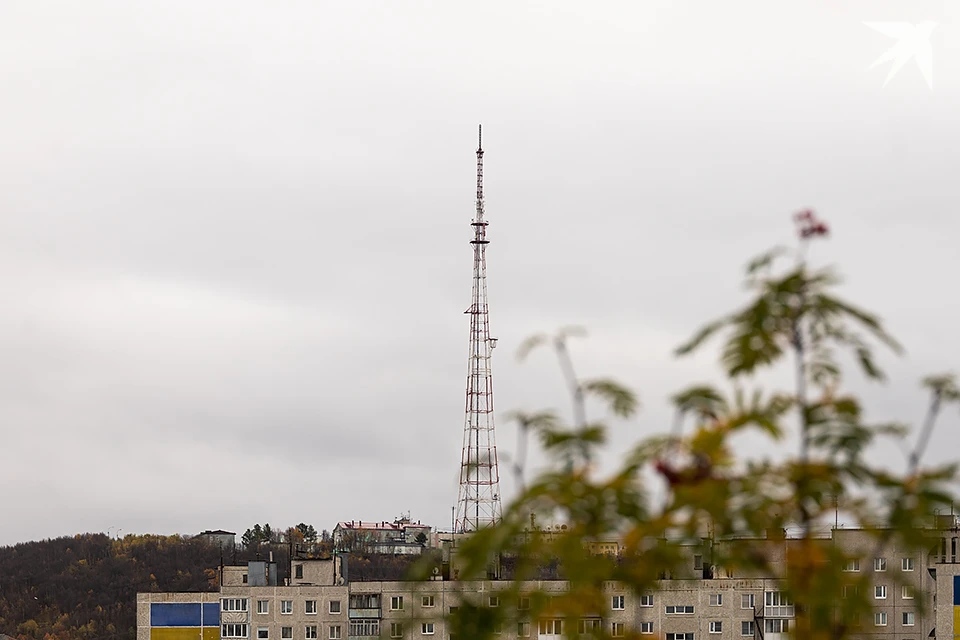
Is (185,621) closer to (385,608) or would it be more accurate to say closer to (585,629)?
(385,608)

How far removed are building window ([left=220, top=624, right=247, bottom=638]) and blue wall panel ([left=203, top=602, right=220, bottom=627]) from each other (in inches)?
139

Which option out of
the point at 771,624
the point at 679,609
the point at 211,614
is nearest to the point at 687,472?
the point at 771,624

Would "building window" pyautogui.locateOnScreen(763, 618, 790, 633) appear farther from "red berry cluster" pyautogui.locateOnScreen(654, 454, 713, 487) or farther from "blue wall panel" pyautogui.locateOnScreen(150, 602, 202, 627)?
"red berry cluster" pyautogui.locateOnScreen(654, 454, 713, 487)

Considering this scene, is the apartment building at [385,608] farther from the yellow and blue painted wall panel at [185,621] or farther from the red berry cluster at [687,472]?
the red berry cluster at [687,472]

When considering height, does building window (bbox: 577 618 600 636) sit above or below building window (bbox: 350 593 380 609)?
above

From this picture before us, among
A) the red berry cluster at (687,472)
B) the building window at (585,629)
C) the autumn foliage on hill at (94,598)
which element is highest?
the red berry cluster at (687,472)

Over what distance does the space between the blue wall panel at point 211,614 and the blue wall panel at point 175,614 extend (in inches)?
17.0

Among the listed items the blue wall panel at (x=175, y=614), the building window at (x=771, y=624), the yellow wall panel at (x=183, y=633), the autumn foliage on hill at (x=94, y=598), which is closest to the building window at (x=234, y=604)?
the yellow wall panel at (x=183, y=633)

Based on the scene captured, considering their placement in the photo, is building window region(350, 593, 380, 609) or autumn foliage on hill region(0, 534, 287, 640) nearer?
building window region(350, 593, 380, 609)

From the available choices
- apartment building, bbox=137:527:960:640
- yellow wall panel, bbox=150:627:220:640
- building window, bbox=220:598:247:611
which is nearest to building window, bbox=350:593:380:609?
apartment building, bbox=137:527:960:640

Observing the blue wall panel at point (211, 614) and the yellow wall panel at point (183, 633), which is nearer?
the blue wall panel at point (211, 614)

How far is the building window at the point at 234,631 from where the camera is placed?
90438 mm

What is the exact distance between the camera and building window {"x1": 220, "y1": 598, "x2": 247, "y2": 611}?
90438mm

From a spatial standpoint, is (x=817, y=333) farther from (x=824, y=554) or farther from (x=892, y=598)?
(x=892, y=598)
